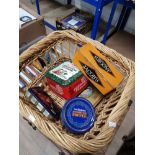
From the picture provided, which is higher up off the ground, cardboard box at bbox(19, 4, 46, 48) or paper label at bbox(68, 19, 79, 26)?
cardboard box at bbox(19, 4, 46, 48)

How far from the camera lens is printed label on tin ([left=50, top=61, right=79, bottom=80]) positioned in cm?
81

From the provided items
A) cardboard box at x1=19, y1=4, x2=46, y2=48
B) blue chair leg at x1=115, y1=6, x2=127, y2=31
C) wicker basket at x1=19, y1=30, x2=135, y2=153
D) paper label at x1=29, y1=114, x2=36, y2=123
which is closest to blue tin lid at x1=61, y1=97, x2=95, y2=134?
wicker basket at x1=19, y1=30, x2=135, y2=153

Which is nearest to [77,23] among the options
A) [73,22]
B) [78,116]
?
[73,22]

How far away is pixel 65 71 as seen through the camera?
833mm

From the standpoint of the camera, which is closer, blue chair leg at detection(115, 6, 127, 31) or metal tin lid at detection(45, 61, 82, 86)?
metal tin lid at detection(45, 61, 82, 86)

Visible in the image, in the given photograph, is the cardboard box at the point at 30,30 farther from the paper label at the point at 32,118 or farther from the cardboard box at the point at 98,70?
the paper label at the point at 32,118

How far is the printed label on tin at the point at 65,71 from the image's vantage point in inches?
31.8

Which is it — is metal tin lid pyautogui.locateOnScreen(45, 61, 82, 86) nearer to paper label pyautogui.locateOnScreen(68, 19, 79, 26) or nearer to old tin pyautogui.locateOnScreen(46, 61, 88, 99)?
old tin pyautogui.locateOnScreen(46, 61, 88, 99)

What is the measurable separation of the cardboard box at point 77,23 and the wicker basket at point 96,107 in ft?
2.28

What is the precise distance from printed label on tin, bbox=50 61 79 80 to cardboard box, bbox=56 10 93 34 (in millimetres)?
924

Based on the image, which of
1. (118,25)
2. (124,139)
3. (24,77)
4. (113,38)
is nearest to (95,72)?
(24,77)

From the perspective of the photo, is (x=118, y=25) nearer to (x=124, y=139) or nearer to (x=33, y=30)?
(x=33, y=30)

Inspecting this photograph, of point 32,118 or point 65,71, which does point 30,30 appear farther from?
point 32,118

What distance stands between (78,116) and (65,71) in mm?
230
